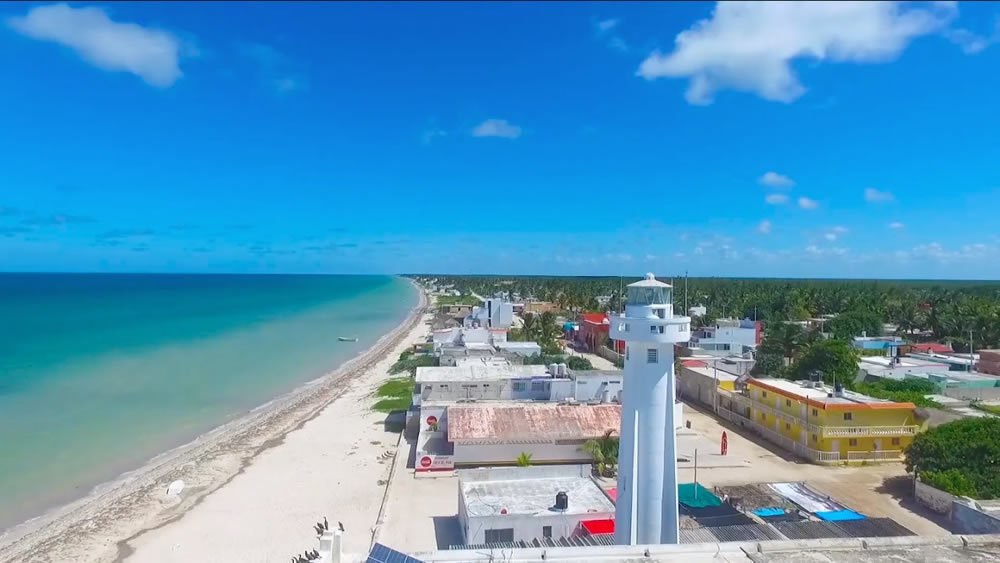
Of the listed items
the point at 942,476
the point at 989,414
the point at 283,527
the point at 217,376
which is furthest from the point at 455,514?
the point at 217,376

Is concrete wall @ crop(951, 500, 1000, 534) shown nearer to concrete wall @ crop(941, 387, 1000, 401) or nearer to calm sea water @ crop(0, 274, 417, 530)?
concrete wall @ crop(941, 387, 1000, 401)

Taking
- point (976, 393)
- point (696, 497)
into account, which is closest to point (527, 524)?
point (696, 497)

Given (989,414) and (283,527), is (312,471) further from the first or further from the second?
(989,414)

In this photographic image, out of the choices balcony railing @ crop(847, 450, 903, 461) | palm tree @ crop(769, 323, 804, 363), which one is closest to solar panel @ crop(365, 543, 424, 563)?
balcony railing @ crop(847, 450, 903, 461)

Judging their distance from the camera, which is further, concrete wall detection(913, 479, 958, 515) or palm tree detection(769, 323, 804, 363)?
palm tree detection(769, 323, 804, 363)

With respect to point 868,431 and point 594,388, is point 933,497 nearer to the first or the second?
point 868,431
